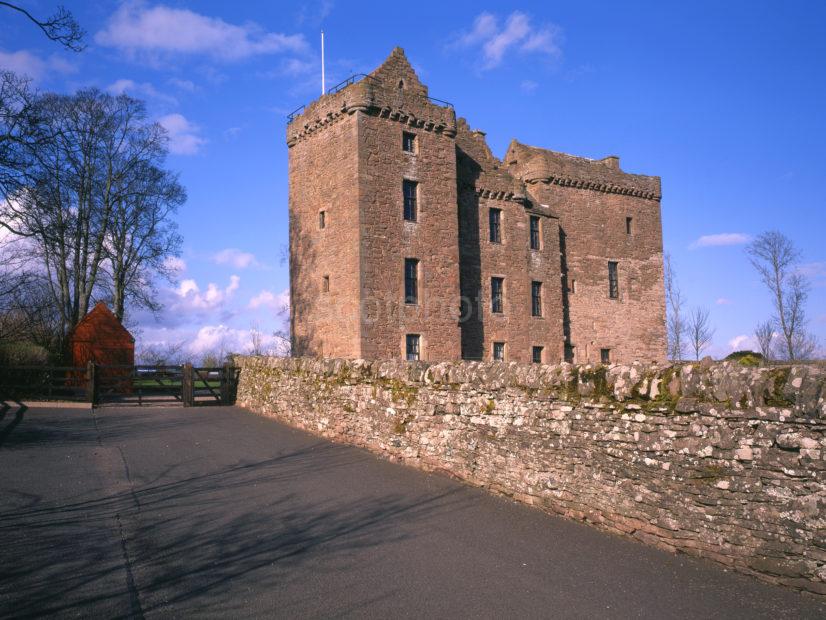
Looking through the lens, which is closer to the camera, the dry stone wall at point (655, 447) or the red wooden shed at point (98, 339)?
the dry stone wall at point (655, 447)

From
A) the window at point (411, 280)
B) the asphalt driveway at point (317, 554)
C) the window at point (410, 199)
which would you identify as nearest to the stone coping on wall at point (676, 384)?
the asphalt driveway at point (317, 554)

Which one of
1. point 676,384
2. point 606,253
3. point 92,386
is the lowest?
point 92,386

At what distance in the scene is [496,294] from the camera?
96.0ft

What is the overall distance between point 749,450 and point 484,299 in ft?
75.7

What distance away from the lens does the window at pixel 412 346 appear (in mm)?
Answer: 24969

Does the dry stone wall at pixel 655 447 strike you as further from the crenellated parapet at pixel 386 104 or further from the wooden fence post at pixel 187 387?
the crenellated parapet at pixel 386 104

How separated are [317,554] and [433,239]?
67.7ft

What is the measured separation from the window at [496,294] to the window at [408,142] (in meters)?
7.05

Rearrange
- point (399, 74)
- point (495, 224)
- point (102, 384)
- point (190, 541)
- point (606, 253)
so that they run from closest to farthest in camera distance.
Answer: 1. point (190, 541)
2. point (102, 384)
3. point (399, 74)
4. point (495, 224)
5. point (606, 253)

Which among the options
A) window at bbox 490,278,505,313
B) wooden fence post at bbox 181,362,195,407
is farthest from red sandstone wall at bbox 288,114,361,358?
window at bbox 490,278,505,313

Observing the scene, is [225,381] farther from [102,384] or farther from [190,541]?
[190,541]

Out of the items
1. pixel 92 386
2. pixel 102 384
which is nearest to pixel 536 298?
pixel 102 384

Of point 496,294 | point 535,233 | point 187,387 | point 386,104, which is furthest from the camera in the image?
point 535,233

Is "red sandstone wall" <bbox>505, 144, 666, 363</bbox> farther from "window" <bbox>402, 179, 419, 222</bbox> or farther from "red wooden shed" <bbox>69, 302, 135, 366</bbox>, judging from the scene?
"red wooden shed" <bbox>69, 302, 135, 366</bbox>
